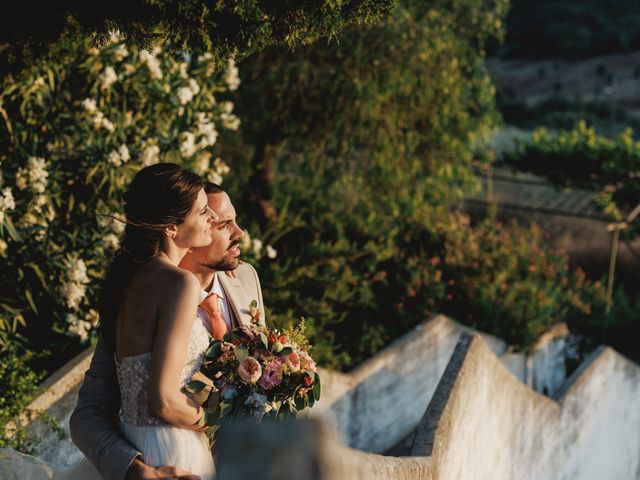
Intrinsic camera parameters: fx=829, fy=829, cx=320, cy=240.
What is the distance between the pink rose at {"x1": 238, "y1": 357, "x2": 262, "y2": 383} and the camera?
3113 millimetres

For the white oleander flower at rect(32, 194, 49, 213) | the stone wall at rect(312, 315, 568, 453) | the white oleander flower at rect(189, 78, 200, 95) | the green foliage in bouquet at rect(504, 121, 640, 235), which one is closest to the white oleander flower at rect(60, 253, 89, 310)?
the white oleander flower at rect(32, 194, 49, 213)

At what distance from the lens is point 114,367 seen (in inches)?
133

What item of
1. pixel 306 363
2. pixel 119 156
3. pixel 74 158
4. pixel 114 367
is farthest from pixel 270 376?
pixel 74 158

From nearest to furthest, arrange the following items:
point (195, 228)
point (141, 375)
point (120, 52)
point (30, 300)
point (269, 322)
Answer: point (141, 375) < point (195, 228) < point (269, 322) < point (30, 300) < point (120, 52)

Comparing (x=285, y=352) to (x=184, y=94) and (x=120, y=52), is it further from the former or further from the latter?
(x=120, y=52)

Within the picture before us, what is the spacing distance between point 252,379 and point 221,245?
633mm

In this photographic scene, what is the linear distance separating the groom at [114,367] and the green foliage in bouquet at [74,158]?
2.62 meters

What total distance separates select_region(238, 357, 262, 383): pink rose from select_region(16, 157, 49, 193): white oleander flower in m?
3.50

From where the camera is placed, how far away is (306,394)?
334 centimetres

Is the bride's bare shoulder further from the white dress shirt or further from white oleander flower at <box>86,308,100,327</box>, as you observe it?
white oleander flower at <box>86,308,100,327</box>

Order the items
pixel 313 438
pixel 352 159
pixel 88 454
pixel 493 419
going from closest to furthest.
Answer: pixel 313 438
pixel 88 454
pixel 493 419
pixel 352 159

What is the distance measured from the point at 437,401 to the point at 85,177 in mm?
3338

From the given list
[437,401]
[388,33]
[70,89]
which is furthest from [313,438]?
[388,33]

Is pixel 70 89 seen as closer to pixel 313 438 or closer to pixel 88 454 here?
pixel 88 454
